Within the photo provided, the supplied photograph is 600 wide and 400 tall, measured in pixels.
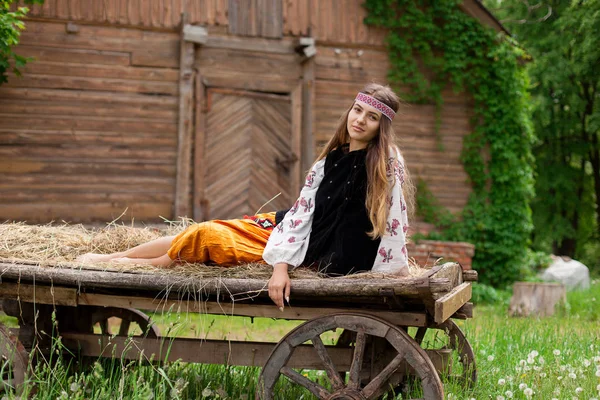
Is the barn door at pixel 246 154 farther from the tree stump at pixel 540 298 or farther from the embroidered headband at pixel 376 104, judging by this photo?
the embroidered headband at pixel 376 104

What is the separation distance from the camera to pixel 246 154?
10320 mm

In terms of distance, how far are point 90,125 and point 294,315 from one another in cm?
684

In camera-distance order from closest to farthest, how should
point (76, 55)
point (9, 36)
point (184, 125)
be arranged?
1. point (9, 36)
2. point (76, 55)
3. point (184, 125)

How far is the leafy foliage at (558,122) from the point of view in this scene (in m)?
17.0

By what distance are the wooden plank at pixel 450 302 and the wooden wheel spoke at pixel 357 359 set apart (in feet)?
1.27

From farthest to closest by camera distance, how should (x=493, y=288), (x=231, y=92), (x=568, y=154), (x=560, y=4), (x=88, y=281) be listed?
(x=568, y=154) < (x=560, y=4) < (x=493, y=288) < (x=231, y=92) < (x=88, y=281)

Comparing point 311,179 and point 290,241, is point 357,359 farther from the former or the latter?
point 311,179

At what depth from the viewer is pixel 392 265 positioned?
3.75m

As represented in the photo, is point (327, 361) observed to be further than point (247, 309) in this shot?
No

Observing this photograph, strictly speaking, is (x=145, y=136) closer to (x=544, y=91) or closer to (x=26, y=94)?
(x=26, y=94)

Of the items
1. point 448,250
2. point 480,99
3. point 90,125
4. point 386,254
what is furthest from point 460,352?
point 480,99

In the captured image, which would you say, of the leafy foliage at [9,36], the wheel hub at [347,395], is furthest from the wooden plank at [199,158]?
the wheel hub at [347,395]

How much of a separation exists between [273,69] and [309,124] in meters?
0.96

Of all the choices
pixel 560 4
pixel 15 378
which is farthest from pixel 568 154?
pixel 15 378
